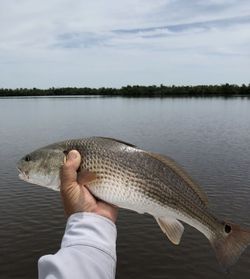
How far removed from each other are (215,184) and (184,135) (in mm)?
21248

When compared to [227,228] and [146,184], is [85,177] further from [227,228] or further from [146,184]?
[227,228]

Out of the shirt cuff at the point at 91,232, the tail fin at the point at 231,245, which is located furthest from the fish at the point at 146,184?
the shirt cuff at the point at 91,232

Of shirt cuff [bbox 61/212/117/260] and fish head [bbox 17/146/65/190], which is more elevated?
fish head [bbox 17/146/65/190]

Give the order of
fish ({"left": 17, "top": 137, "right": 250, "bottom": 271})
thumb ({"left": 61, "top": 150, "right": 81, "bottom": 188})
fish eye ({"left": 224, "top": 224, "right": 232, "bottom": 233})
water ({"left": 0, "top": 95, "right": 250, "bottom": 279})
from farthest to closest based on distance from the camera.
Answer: water ({"left": 0, "top": 95, "right": 250, "bottom": 279}), fish eye ({"left": 224, "top": 224, "right": 232, "bottom": 233}), fish ({"left": 17, "top": 137, "right": 250, "bottom": 271}), thumb ({"left": 61, "top": 150, "right": 81, "bottom": 188})

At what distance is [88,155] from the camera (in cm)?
379

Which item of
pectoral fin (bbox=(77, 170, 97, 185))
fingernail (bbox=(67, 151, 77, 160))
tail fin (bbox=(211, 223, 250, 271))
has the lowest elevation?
tail fin (bbox=(211, 223, 250, 271))

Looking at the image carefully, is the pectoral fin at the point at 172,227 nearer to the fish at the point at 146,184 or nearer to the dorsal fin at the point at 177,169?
the fish at the point at 146,184

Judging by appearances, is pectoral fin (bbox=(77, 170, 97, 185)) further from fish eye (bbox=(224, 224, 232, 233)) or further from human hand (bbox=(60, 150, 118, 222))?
fish eye (bbox=(224, 224, 232, 233))

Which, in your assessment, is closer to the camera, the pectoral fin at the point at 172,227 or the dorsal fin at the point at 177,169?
the dorsal fin at the point at 177,169

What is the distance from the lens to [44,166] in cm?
400

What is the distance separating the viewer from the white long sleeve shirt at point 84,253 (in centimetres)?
241

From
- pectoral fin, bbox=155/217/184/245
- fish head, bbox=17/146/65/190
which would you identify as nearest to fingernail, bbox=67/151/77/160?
fish head, bbox=17/146/65/190

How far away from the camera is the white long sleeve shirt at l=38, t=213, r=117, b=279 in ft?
7.92

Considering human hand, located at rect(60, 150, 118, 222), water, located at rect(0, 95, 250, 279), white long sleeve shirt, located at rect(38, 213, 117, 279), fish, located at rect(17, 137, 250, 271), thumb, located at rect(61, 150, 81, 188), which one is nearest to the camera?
white long sleeve shirt, located at rect(38, 213, 117, 279)
